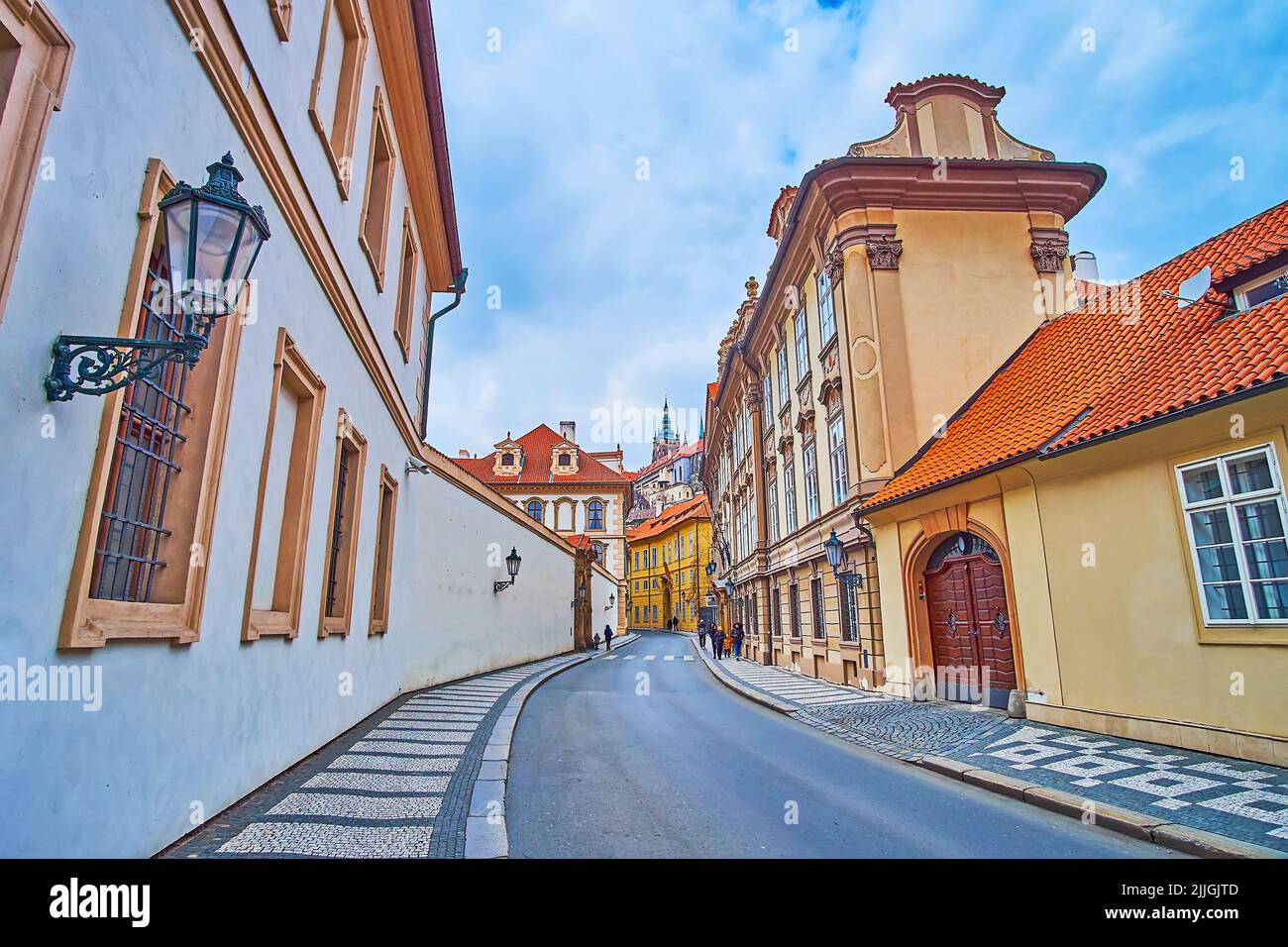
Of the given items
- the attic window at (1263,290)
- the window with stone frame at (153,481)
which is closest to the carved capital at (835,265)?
the attic window at (1263,290)

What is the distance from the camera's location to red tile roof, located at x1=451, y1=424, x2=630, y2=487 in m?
51.3

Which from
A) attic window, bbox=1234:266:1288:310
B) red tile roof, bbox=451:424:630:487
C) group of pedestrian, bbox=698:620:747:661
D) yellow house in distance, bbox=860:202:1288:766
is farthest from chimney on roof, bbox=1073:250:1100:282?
red tile roof, bbox=451:424:630:487

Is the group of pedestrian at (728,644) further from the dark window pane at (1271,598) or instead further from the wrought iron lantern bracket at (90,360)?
the wrought iron lantern bracket at (90,360)

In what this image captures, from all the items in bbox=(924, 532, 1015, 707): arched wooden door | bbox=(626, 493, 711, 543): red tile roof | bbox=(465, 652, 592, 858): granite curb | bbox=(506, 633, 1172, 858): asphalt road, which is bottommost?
bbox=(506, 633, 1172, 858): asphalt road

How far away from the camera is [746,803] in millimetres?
5832

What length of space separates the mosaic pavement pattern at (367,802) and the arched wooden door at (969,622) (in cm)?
845

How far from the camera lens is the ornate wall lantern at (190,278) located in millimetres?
2891

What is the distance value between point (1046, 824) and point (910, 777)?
1749mm

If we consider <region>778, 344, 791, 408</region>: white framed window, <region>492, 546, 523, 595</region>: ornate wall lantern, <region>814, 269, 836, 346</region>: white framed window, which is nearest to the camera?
<region>814, 269, 836, 346</region>: white framed window

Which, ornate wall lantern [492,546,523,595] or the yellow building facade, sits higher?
the yellow building facade

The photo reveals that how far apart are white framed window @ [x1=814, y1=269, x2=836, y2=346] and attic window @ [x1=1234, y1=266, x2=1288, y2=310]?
811 centimetres

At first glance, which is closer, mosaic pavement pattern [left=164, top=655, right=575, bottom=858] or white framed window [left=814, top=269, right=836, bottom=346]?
mosaic pavement pattern [left=164, top=655, right=575, bottom=858]

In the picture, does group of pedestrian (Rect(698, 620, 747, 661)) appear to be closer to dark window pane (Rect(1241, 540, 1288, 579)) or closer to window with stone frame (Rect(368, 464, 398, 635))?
window with stone frame (Rect(368, 464, 398, 635))
